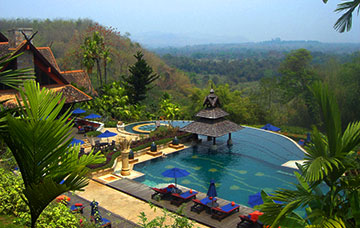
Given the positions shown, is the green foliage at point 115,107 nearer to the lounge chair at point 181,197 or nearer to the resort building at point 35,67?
the resort building at point 35,67

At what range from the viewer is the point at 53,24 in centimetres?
11788

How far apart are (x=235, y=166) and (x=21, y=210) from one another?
16.9m

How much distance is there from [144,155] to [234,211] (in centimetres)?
1196

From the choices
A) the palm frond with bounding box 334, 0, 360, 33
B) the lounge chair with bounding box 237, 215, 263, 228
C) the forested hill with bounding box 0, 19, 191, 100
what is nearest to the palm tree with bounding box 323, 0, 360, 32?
the palm frond with bounding box 334, 0, 360, 33

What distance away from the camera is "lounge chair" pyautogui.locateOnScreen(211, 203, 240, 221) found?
15.1 metres

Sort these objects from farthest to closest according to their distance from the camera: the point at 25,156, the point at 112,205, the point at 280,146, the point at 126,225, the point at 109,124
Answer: the point at 109,124 < the point at 280,146 < the point at 112,205 < the point at 126,225 < the point at 25,156

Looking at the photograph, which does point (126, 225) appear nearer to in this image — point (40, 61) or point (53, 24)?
point (40, 61)

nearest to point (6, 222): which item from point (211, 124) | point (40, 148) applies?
point (40, 148)

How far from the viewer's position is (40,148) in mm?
5754

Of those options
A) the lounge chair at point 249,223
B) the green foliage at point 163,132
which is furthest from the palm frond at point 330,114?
the green foliage at point 163,132

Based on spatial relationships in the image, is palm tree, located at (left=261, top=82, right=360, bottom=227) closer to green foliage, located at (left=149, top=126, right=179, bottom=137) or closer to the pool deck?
the pool deck

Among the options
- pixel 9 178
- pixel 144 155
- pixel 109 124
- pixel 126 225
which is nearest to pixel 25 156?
pixel 9 178

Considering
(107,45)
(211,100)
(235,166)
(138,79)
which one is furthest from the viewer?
(107,45)

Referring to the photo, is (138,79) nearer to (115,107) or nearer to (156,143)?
(115,107)
